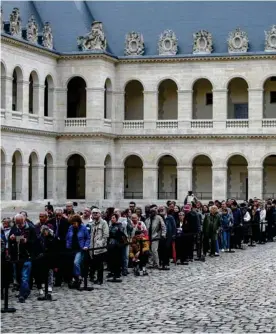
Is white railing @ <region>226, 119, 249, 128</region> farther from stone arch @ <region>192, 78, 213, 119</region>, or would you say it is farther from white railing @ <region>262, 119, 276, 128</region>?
stone arch @ <region>192, 78, 213, 119</region>

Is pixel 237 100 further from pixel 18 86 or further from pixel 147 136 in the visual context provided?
pixel 18 86

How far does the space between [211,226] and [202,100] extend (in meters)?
27.0

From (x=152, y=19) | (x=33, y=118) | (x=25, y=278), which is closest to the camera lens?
(x=25, y=278)

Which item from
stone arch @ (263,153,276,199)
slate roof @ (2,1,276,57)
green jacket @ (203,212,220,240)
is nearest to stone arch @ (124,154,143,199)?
slate roof @ (2,1,276,57)

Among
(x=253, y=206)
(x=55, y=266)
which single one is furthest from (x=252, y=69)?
(x=55, y=266)

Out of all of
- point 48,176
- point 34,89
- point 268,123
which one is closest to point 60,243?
point 34,89

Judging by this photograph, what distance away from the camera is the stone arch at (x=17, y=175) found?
46562 millimetres

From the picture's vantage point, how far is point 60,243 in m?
20.0

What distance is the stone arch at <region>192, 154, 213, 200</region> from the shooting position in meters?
53.6

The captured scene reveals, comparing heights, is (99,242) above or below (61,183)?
below

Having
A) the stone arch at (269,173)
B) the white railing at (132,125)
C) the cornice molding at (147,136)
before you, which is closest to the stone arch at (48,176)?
the cornice molding at (147,136)

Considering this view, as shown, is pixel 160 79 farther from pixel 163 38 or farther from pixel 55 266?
pixel 55 266

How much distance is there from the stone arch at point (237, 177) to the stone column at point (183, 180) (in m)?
2.85

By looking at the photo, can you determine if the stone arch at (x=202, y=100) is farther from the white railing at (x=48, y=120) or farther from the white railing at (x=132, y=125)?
the white railing at (x=48, y=120)
